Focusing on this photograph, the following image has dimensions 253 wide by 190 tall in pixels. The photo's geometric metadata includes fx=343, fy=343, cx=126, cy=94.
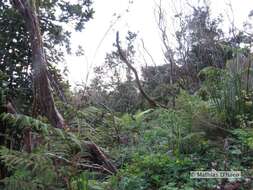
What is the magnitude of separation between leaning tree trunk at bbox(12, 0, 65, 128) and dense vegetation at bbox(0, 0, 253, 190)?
0.01 m

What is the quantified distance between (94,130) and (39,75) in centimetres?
109

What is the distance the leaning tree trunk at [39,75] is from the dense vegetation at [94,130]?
0.04 feet

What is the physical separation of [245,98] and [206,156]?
1164mm

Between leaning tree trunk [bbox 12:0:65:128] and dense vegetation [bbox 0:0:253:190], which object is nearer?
dense vegetation [bbox 0:0:253:190]

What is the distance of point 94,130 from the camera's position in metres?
3.58

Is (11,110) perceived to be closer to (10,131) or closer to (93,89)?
(10,131)

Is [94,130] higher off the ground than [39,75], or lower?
lower

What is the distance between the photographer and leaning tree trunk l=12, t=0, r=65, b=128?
4035 mm

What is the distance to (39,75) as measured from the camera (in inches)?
163

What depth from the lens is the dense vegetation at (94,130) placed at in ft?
9.38

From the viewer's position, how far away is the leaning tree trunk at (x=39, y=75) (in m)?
4.04

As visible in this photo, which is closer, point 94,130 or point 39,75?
point 94,130

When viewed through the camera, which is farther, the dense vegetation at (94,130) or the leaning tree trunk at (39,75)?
the leaning tree trunk at (39,75)

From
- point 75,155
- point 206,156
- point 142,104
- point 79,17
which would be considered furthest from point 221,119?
point 142,104
